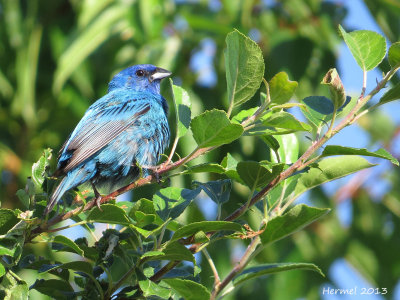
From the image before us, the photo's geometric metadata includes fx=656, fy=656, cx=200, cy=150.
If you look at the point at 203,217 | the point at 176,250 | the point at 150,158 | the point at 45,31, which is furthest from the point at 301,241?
the point at 176,250

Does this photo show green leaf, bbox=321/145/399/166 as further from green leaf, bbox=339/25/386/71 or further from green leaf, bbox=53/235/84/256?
green leaf, bbox=53/235/84/256

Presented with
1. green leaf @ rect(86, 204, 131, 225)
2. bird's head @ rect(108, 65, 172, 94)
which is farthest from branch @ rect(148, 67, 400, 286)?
bird's head @ rect(108, 65, 172, 94)

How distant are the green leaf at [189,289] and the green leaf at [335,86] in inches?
32.1

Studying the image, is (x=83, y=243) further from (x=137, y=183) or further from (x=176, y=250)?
(x=176, y=250)

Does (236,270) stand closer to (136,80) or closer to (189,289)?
(189,289)

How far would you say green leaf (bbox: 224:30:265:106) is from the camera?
7.54 feet

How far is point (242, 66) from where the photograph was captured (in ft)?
7.68

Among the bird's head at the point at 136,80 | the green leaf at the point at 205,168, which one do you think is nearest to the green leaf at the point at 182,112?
the green leaf at the point at 205,168

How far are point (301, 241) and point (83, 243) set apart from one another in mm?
3068

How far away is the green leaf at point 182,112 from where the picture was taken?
254 centimetres

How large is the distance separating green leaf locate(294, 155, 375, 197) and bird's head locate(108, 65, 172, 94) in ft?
9.30

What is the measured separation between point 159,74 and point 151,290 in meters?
3.07

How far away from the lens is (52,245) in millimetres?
2670

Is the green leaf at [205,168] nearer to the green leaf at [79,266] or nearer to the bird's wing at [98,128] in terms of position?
the green leaf at [79,266]
